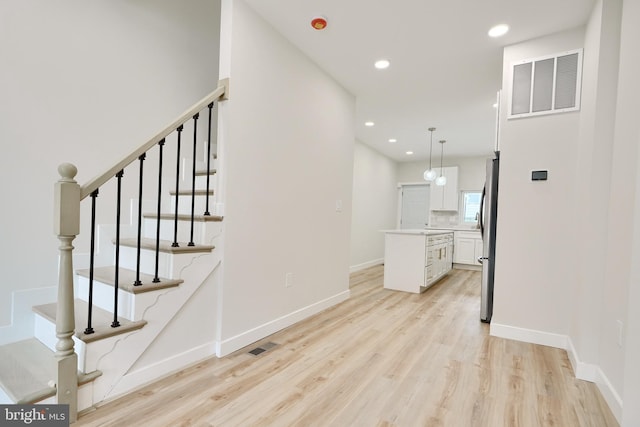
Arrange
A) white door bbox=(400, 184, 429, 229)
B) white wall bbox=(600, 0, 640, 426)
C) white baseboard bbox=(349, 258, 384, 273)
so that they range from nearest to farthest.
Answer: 1. white wall bbox=(600, 0, 640, 426)
2. white baseboard bbox=(349, 258, 384, 273)
3. white door bbox=(400, 184, 429, 229)

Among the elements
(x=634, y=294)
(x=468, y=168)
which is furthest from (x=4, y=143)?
(x=468, y=168)

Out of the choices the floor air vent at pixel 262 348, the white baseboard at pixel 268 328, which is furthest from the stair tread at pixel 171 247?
the floor air vent at pixel 262 348

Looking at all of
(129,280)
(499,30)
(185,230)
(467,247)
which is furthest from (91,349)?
(467,247)

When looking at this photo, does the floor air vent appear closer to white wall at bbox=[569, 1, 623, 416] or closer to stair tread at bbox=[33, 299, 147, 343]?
stair tread at bbox=[33, 299, 147, 343]

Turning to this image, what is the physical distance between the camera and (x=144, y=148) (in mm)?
1859

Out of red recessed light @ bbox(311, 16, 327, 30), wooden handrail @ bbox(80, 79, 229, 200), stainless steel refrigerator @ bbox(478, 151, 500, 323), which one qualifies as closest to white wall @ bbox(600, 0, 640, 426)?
stainless steel refrigerator @ bbox(478, 151, 500, 323)

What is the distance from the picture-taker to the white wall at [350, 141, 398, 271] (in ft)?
20.8

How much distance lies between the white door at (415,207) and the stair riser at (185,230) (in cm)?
684

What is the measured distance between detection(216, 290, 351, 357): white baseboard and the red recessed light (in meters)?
2.63

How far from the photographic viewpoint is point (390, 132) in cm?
575

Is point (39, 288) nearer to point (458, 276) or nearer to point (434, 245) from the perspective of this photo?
point (434, 245)

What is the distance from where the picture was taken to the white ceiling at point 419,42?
238 cm

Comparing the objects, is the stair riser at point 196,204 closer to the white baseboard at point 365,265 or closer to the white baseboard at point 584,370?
the white baseboard at point 584,370

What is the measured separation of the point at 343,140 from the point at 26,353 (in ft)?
11.2
